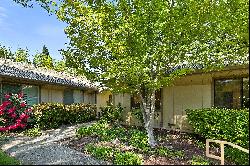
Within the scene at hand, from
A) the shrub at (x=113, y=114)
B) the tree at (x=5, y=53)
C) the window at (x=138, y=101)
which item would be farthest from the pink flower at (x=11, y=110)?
the tree at (x=5, y=53)

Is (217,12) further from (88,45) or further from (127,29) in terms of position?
(88,45)

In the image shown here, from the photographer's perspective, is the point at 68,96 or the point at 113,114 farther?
the point at 68,96

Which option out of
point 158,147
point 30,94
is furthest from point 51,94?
point 158,147

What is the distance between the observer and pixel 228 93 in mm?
13234

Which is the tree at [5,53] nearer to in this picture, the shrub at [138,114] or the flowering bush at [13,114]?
the flowering bush at [13,114]

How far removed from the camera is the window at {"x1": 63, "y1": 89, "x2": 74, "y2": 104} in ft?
74.8

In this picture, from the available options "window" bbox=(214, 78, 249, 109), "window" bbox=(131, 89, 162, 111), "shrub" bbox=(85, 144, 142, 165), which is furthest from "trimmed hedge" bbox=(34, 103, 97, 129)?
"window" bbox=(214, 78, 249, 109)

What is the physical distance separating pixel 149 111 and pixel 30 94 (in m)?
10.2

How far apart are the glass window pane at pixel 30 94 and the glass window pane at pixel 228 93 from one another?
11.5m

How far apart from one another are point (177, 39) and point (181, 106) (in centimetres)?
537

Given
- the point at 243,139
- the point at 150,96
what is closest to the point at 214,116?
the point at 243,139

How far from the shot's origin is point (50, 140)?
13.1 m

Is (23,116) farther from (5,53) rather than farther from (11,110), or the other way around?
(5,53)

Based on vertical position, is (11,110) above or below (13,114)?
above
